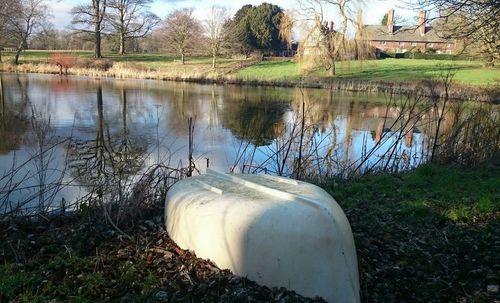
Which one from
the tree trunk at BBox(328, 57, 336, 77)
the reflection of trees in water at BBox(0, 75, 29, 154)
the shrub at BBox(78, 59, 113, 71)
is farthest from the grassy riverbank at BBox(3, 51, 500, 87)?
the reflection of trees in water at BBox(0, 75, 29, 154)

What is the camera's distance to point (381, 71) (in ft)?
153

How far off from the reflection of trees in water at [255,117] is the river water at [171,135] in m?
0.06

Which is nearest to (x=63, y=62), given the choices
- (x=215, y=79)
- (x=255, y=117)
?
(x=215, y=79)

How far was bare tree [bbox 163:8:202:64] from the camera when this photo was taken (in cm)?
5344

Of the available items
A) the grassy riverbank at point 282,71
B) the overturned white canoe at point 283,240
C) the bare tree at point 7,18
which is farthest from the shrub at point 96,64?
the overturned white canoe at point 283,240

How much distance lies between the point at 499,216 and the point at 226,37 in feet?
167

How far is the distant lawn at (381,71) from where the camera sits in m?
39.6

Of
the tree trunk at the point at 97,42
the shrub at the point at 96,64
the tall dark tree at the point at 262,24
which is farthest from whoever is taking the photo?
the tall dark tree at the point at 262,24

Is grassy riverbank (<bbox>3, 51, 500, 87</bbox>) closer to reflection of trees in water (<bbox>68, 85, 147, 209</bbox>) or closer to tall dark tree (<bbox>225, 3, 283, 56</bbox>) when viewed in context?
tall dark tree (<bbox>225, 3, 283, 56</bbox>)

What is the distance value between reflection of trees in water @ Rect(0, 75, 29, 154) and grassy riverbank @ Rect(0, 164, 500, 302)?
7198 mm

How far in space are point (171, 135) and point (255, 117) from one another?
637 cm

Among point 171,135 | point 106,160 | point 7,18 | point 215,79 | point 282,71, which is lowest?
point 106,160

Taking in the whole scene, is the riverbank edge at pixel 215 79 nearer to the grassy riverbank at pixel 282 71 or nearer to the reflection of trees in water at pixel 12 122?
the grassy riverbank at pixel 282 71

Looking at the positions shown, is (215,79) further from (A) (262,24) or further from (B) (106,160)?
(B) (106,160)
